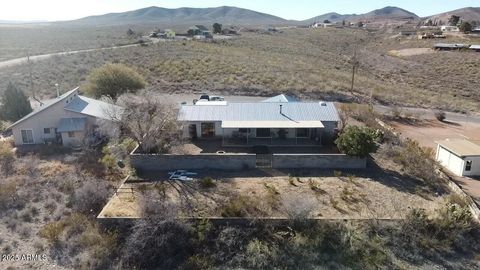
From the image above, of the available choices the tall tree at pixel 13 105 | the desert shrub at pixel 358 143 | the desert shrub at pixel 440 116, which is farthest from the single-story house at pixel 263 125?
the desert shrub at pixel 440 116

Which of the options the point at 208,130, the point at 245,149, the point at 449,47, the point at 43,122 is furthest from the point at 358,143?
the point at 449,47

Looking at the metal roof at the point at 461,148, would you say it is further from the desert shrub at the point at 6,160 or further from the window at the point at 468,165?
the desert shrub at the point at 6,160

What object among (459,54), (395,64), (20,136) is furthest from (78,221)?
(459,54)

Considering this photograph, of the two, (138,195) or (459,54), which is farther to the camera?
(459,54)

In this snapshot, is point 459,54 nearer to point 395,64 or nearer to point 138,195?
point 395,64

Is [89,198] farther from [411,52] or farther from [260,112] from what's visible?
[411,52]

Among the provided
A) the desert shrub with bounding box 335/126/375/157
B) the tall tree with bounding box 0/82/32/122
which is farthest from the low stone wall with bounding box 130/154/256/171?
the tall tree with bounding box 0/82/32/122

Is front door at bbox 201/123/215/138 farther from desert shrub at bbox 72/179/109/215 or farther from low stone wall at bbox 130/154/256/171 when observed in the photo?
desert shrub at bbox 72/179/109/215
